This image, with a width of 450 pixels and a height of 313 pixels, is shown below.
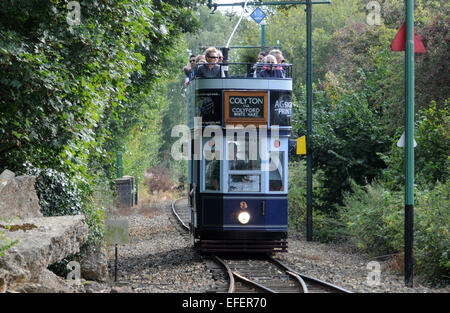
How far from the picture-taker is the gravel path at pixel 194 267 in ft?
39.6

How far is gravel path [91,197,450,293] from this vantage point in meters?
12.1

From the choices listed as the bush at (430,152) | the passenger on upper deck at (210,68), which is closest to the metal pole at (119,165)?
the bush at (430,152)

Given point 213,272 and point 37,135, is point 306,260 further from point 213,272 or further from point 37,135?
point 37,135

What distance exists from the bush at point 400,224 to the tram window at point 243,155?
10.4 ft

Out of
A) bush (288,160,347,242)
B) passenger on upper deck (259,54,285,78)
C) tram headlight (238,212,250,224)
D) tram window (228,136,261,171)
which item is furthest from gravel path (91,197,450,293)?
passenger on upper deck (259,54,285,78)

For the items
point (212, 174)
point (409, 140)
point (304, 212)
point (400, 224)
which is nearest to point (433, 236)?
point (409, 140)

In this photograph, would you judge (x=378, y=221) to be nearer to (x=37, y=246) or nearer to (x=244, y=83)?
(x=244, y=83)

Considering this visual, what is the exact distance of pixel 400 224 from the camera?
15.5 m

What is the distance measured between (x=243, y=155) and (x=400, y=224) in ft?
11.9

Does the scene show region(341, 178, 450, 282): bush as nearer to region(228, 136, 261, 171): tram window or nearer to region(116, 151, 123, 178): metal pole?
region(228, 136, 261, 171): tram window

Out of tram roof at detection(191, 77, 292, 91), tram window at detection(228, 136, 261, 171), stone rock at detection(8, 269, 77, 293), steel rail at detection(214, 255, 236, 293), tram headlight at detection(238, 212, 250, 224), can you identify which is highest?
tram roof at detection(191, 77, 292, 91)

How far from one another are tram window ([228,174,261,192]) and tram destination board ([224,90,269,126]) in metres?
1.14

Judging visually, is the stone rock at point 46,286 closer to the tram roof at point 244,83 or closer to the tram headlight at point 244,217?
the tram headlight at point 244,217
